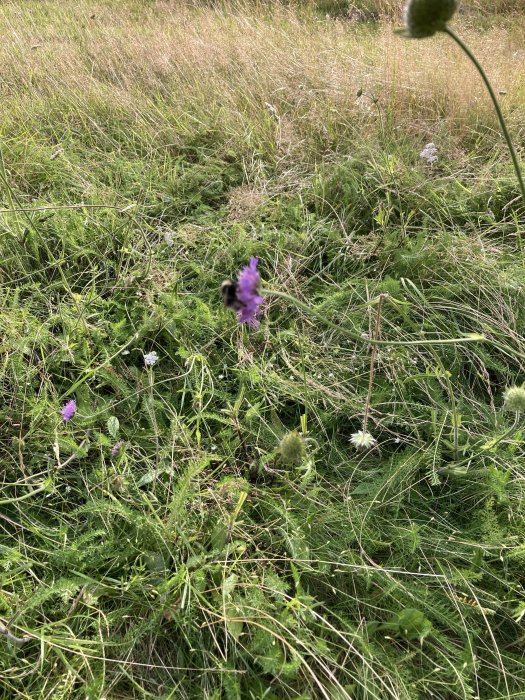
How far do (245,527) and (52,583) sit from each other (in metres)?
0.53

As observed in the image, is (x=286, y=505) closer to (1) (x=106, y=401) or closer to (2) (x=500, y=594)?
(2) (x=500, y=594)

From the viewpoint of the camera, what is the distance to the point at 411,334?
196 centimetres

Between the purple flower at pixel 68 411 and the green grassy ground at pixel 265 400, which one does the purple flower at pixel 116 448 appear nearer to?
the green grassy ground at pixel 265 400

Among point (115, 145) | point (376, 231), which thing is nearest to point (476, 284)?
point (376, 231)

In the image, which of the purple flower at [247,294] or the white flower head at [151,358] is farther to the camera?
the white flower head at [151,358]

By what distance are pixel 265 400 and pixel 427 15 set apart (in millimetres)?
1188

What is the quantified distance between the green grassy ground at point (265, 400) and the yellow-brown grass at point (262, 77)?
3 centimetres

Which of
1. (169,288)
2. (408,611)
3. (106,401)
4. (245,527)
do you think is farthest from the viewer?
(169,288)

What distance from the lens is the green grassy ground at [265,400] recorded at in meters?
1.25

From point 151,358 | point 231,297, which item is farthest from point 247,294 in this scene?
point 151,358

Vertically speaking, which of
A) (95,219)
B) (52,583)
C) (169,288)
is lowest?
(52,583)

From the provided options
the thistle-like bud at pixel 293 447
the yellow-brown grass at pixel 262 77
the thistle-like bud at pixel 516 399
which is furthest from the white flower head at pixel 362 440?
the yellow-brown grass at pixel 262 77

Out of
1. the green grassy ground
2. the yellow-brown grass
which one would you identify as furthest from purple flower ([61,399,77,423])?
the yellow-brown grass

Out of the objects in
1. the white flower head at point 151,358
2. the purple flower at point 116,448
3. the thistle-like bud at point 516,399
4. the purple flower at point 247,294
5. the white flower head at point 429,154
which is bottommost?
the purple flower at point 116,448
